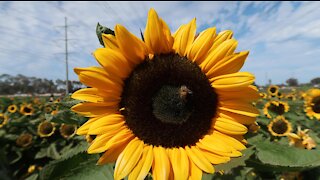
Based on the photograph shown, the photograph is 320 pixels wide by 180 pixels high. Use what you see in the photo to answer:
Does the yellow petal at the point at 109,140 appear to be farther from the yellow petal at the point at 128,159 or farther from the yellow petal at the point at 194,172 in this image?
the yellow petal at the point at 194,172

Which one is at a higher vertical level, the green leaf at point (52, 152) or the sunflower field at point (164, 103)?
the sunflower field at point (164, 103)

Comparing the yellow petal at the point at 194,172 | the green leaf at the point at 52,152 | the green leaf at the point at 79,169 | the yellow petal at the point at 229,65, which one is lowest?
the green leaf at the point at 52,152

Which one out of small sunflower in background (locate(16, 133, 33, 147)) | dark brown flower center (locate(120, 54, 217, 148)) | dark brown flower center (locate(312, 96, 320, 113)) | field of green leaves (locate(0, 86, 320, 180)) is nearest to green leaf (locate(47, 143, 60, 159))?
field of green leaves (locate(0, 86, 320, 180))

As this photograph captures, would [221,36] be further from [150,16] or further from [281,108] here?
[281,108]

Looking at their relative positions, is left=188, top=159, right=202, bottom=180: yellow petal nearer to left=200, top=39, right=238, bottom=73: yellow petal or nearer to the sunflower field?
the sunflower field

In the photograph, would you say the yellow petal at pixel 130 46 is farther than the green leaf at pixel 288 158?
No

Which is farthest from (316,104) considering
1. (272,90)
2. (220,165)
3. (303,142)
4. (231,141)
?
(231,141)

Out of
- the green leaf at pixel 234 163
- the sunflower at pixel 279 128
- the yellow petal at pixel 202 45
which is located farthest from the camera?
the sunflower at pixel 279 128

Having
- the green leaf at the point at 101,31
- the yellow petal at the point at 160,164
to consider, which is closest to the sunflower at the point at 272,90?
the yellow petal at the point at 160,164
